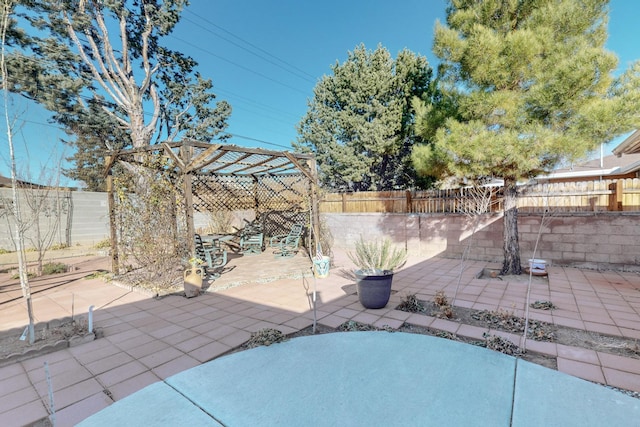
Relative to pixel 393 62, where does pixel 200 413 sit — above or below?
below

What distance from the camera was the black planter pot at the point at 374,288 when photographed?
340 cm

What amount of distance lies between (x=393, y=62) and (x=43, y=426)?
1317cm

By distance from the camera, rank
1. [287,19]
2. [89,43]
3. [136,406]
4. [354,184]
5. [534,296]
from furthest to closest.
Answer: [354,184] → [287,19] → [89,43] → [534,296] → [136,406]

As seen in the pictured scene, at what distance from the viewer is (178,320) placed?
331cm

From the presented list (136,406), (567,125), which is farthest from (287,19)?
(136,406)

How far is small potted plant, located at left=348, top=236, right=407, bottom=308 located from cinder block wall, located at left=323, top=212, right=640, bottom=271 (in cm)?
205

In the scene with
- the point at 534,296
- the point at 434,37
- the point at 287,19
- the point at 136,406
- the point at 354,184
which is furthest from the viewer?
the point at 354,184

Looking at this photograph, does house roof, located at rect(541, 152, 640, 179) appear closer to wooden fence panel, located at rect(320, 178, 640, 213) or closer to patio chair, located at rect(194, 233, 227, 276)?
wooden fence panel, located at rect(320, 178, 640, 213)

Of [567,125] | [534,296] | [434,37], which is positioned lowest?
[534,296]

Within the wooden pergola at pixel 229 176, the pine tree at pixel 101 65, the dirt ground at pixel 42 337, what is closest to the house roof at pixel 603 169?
the wooden pergola at pixel 229 176

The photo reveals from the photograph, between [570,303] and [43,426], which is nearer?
[43,426]

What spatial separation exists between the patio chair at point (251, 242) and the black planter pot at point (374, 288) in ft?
14.1

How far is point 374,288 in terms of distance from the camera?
3408mm

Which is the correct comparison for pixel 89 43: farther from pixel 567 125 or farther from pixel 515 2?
pixel 567 125
